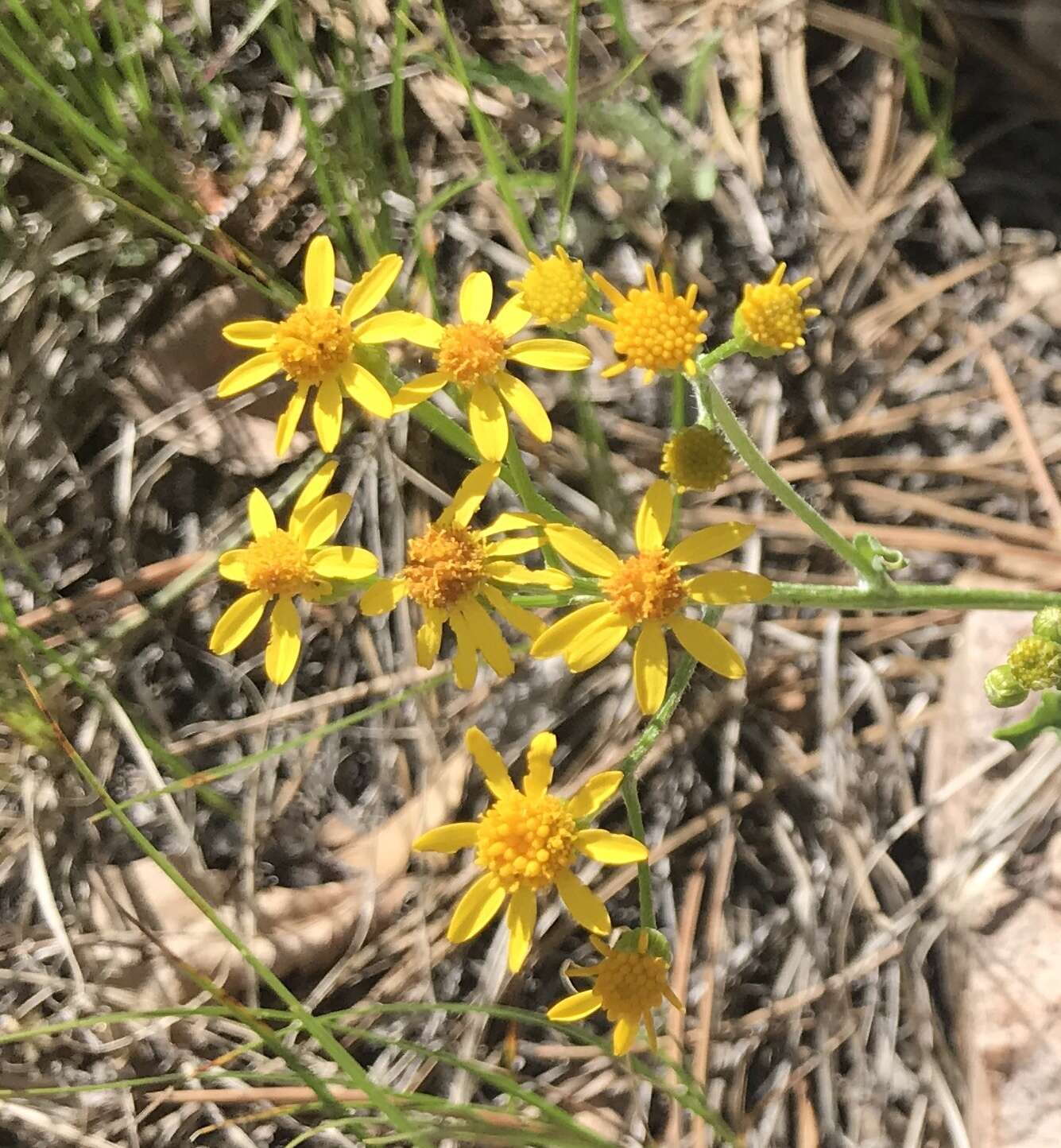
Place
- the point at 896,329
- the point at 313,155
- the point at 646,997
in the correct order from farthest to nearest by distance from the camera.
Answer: the point at 896,329, the point at 313,155, the point at 646,997

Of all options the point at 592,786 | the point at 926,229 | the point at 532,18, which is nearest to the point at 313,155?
the point at 532,18

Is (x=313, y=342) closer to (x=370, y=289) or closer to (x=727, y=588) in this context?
(x=370, y=289)

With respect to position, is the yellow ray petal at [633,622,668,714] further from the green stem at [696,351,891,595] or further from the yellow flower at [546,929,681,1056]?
the yellow flower at [546,929,681,1056]

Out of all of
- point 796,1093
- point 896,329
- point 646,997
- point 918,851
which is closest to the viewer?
point 646,997

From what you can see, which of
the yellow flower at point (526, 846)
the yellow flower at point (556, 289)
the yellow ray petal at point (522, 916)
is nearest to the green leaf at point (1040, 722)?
the yellow flower at point (526, 846)

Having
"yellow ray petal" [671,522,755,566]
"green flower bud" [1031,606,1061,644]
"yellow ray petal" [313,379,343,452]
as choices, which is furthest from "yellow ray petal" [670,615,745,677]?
"yellow ray petal" [313,379,343,452]

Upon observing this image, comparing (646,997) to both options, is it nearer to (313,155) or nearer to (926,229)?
(313,155)

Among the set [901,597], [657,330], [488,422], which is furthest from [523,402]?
[901,597]
